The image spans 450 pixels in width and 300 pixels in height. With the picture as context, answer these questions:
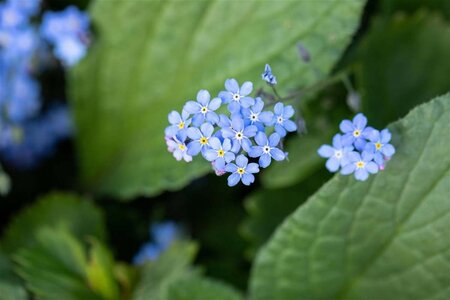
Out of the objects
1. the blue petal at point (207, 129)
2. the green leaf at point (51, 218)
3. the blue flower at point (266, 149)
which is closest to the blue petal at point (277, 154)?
the blue flower at point (266, 149)

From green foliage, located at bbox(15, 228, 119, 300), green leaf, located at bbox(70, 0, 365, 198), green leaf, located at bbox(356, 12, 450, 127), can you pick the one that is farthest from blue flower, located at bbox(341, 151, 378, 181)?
green foliage, located at bbox(15, 228, 119, 300)

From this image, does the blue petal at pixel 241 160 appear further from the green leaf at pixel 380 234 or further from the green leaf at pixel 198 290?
the green leaf at pixel 198 290

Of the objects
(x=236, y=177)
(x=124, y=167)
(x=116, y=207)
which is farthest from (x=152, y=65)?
(x=236, y=177)

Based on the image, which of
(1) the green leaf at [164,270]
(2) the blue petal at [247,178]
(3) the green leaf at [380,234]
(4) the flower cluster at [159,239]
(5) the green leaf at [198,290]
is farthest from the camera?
(4) the flower cluster at [159,239]

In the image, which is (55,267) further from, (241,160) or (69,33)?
(241,160)

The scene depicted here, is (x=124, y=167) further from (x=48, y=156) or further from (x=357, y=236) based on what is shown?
(x=357, y=236)

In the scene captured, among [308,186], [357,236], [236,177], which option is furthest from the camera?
[308,186]

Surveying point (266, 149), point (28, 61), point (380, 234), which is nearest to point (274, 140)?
point (266, 149)
